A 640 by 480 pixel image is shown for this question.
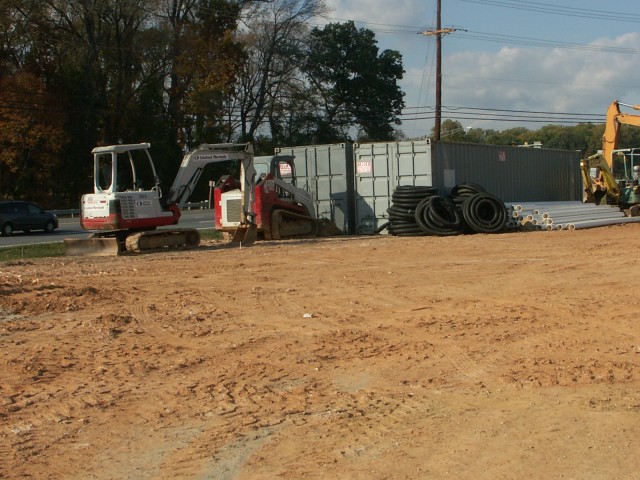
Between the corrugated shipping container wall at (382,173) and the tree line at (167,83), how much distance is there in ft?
85.4

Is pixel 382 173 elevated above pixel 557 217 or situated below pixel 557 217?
above

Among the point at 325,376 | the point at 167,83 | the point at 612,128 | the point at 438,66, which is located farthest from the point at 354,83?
the point at 325,376

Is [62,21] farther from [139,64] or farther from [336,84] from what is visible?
[336,84]

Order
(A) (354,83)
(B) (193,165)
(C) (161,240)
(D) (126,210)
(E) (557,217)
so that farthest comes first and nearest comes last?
(A) (354,83) < (E) (557,217) < (B) (193,165) < (C) (161,240) < (D) (126,210)

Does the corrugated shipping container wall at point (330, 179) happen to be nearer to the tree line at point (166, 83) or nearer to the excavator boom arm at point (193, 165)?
the excavator boom arm at point (193, 165)

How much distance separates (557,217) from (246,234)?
10422 millimetres

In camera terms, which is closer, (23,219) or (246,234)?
(246,234)

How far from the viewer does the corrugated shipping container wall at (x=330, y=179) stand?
1138 inches

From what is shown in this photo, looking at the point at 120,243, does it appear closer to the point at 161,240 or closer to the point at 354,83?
the point at 161,240

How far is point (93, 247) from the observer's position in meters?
22.2

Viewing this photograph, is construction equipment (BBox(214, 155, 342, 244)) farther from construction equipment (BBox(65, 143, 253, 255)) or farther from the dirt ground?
the dirt ground

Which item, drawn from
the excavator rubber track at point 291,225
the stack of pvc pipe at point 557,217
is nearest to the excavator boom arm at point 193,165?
the excavator rubber track at point 291,225

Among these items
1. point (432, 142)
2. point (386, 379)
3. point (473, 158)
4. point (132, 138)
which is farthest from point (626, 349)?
point (132, 138)

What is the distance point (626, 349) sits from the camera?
9180 mm
